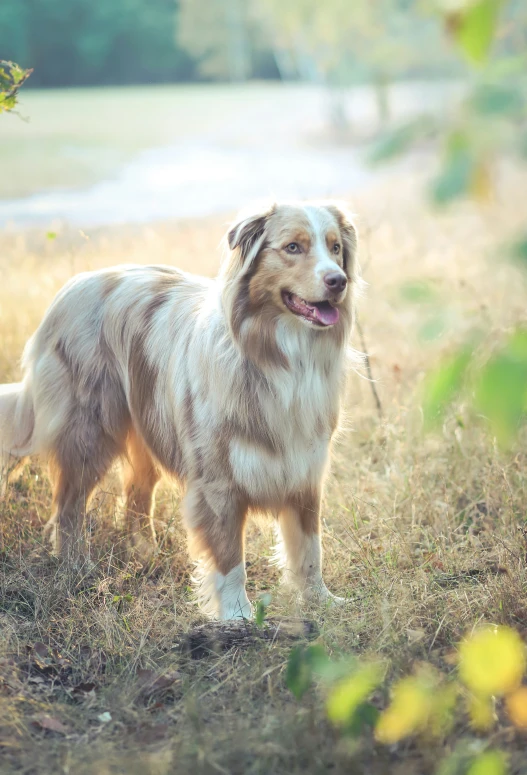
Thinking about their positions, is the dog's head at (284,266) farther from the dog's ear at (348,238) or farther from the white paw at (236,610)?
the white paw at (236,610)

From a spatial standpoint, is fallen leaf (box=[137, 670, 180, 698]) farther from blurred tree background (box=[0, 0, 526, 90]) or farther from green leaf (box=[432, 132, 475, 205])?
blurred tree background (box=[0, 0, 526, 90])

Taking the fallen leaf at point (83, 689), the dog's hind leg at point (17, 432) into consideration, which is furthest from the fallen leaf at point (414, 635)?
the dog's hind leg at point (17, 432)

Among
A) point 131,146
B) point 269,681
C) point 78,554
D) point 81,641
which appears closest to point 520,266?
point 269,681

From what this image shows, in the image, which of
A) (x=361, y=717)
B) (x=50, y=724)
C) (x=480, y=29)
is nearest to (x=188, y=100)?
(x=50, y=724)

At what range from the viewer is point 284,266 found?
3.32 meters

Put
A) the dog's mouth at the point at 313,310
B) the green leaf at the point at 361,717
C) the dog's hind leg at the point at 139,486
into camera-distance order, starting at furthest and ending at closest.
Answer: the dog's hind leg at the point at 139,486
the dog's mouth at the point at 313,310
the green leaf at the point at 361,717

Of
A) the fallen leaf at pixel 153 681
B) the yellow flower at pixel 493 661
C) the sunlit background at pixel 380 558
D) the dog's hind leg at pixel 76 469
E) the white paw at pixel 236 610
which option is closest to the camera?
the sunlit background at pixel 380 558

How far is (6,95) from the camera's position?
3.83 meters

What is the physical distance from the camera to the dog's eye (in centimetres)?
332

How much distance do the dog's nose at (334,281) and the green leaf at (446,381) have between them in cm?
200

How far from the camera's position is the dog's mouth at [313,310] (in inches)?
129

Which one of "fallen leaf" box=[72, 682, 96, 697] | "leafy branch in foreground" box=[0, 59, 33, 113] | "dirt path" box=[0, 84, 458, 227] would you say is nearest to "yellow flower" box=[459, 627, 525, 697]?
"fallen leaf" box=[72, 682, 96, 697]

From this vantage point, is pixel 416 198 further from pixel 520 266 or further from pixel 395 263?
pixel 395 263

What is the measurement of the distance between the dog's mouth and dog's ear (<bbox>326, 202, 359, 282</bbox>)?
11.2 inches
